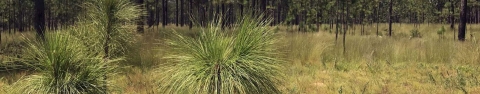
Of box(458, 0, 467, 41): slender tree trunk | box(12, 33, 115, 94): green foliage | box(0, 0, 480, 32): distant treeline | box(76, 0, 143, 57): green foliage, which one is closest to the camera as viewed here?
box(12, 33, 115, 94): green foliage

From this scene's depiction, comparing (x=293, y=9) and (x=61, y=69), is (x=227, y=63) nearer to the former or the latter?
(x=61, y=69)

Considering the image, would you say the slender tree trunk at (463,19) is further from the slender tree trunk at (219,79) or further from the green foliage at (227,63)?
the slender tree trunk at (219,79)

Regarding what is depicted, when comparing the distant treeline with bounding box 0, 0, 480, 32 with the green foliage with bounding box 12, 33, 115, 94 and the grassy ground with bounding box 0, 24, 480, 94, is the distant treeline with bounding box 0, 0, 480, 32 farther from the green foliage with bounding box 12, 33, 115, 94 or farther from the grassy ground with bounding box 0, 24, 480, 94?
the green foliage with bounding box 12, 33, 115, 94

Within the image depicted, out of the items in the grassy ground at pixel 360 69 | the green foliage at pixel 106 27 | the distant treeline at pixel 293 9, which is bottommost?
the grassy ground at pixel 360 69

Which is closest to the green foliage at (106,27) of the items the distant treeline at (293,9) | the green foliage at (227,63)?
the green foliage at (227,63)

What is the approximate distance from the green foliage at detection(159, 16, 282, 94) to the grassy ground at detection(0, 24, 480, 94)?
1.12 meters

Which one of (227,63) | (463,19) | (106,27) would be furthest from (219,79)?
(463,19)

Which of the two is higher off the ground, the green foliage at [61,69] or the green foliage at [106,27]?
the green foliage at [106,27]

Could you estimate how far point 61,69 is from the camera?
2516 mm

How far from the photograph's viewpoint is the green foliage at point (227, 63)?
2553mm

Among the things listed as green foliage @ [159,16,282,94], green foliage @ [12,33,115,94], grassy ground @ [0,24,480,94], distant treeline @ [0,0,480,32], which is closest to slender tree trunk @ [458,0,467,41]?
grassy ground @ [0,24,480,94]

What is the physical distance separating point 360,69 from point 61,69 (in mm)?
5809

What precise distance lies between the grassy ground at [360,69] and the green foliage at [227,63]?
1120 millimetres

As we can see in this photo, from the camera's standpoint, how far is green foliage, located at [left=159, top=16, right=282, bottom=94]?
8.38 ft
